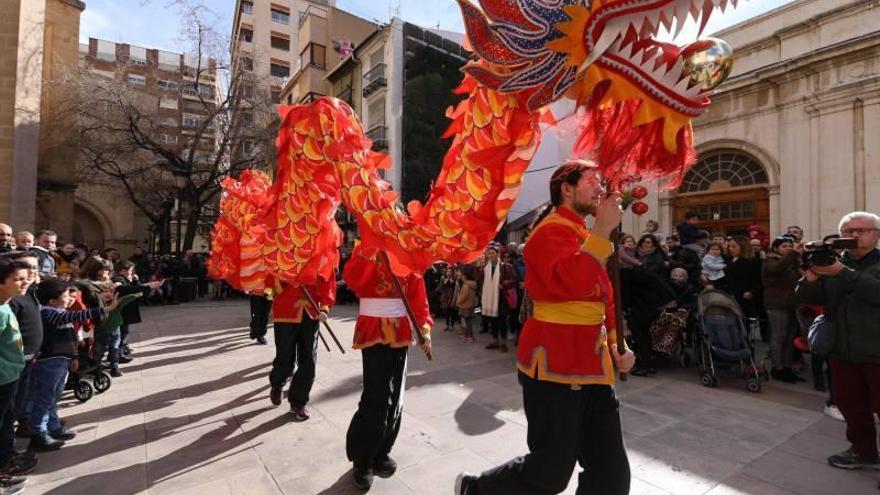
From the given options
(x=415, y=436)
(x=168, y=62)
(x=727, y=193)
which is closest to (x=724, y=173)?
(x=727, y=193)

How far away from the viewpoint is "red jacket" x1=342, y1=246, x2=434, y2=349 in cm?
291

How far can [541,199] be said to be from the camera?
18.3 meters

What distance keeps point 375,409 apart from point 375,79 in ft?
61.1

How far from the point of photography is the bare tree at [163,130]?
1497cm

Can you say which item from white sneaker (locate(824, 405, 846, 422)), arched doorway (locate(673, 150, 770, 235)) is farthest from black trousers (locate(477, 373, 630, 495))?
arched doorway (locate(673, 150, 770, 235))

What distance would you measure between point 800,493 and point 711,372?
92.9 inches

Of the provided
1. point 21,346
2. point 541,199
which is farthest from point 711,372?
point 541,199

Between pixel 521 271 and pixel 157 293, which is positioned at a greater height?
pixel 521 271

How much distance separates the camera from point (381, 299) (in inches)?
117

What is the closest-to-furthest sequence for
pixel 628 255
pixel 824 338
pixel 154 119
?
pixel 824 338
pixel 628 255
pixel 154 119

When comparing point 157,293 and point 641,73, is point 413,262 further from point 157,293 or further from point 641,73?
point 157,293

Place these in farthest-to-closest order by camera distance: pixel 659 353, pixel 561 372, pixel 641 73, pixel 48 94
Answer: pixel 48 94, pixel 659 353, pixel 561 372, pixel 641 73

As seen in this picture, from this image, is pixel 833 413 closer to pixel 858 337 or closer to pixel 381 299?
pixel 858 337

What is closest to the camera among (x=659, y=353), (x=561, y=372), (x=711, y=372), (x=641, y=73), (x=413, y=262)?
(x=641, y=73)
